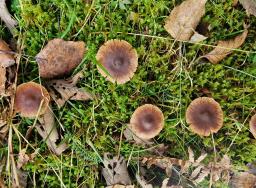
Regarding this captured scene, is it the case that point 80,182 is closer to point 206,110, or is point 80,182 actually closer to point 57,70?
point 57,70

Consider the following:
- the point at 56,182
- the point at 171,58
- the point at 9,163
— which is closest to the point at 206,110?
the point at 171,58

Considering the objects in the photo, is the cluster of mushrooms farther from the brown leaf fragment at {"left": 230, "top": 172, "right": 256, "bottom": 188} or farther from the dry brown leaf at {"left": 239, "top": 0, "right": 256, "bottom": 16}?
the dry brown leaf at {"left": 239, "top": 0, "right": 256, "bottom": 16}

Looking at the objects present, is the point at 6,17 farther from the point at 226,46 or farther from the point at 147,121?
the point at 226,46

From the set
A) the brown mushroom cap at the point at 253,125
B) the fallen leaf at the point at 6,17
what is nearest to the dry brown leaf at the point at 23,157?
the fallen leaf at the point at 6,17

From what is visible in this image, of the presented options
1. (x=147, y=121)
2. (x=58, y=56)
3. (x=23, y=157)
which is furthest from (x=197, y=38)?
(x=23, y=157)

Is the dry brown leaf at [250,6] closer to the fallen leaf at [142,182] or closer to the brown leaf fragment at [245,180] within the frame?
the brown leaf fragment at [245,180]

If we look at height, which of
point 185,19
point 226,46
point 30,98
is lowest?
point 30,98
